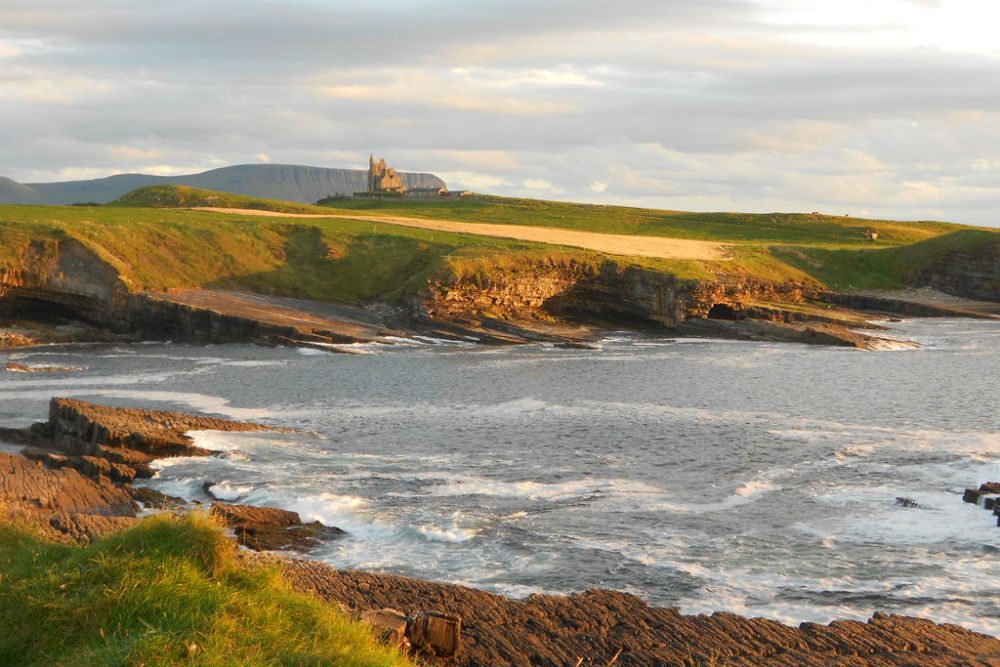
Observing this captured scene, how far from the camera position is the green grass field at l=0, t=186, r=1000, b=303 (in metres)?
73.2

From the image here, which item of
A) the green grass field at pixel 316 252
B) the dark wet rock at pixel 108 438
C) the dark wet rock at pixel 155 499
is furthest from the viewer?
the green grass field at pixel 316 252

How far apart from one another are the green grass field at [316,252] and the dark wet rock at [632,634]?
54436 mm

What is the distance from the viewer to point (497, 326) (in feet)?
234

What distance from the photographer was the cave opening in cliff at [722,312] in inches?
3172

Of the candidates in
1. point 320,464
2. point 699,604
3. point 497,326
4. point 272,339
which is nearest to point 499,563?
point 699,604

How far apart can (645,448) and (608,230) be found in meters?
90.1

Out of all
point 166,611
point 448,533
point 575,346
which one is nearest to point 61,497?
point 448,533

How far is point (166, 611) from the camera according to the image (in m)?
13.0

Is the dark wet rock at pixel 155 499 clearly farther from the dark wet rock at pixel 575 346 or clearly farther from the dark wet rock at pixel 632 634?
the dark wet rock at pixel 575 346

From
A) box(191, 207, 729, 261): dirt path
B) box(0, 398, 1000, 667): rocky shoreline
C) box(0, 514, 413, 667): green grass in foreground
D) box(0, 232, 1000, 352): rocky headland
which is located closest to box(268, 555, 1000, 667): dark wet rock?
box(0, 398, 1000, 667): rocky shoreline

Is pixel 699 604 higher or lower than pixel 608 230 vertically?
lower

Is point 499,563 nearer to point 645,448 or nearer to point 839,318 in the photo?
point 645,448

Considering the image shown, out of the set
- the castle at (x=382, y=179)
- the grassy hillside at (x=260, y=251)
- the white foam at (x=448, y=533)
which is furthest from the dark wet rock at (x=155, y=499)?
the castle at (x=382, y=179)

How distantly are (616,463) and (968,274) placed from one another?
83260 mm
